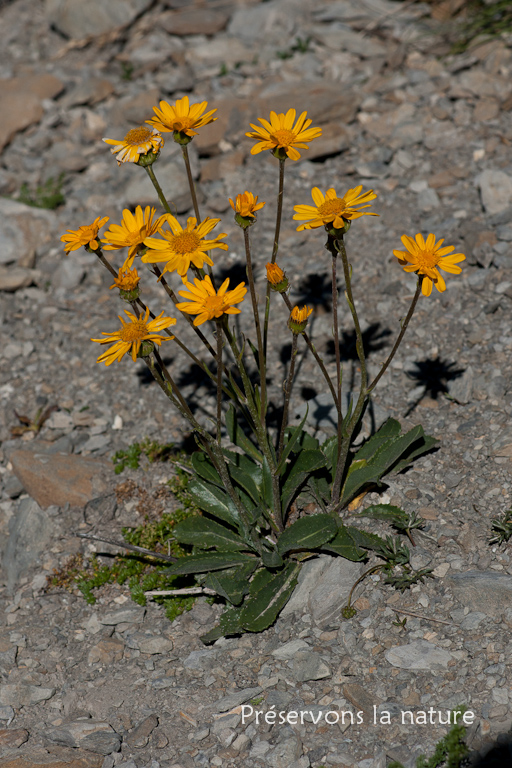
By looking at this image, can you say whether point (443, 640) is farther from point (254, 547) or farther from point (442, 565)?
point (254, 547)

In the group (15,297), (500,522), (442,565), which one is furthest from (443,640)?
(15,297)

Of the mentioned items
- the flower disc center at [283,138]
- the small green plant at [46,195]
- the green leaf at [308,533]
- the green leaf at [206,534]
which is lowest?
the green leaf at [206,534]

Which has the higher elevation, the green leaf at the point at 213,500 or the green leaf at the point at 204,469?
the green leaf at the point at 204,469

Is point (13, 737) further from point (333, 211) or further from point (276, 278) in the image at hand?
point (333, 211)

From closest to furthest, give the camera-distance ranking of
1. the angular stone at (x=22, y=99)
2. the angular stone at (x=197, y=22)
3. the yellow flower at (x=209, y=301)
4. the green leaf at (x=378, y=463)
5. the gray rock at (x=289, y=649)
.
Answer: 1. the yellow flower at (x=209, y=301)
2. the gray rock at (x=289, y=649)
3. the green leaf at (x=378, y=463)
4. the angular stone at (x=22, y=99)
5. the angular stone at (x=197, y=22)

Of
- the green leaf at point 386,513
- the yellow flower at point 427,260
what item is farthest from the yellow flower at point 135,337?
the green leaf at point 386,513

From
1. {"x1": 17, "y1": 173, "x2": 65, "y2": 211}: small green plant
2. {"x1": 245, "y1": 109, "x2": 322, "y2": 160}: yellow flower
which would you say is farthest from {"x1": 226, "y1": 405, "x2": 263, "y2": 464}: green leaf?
{"x1": 17, "y1": 173, "x2": 65, "y2": 211}: small green plant

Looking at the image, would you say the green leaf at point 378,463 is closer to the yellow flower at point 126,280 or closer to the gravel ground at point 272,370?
the gravel ground at point 272,370
